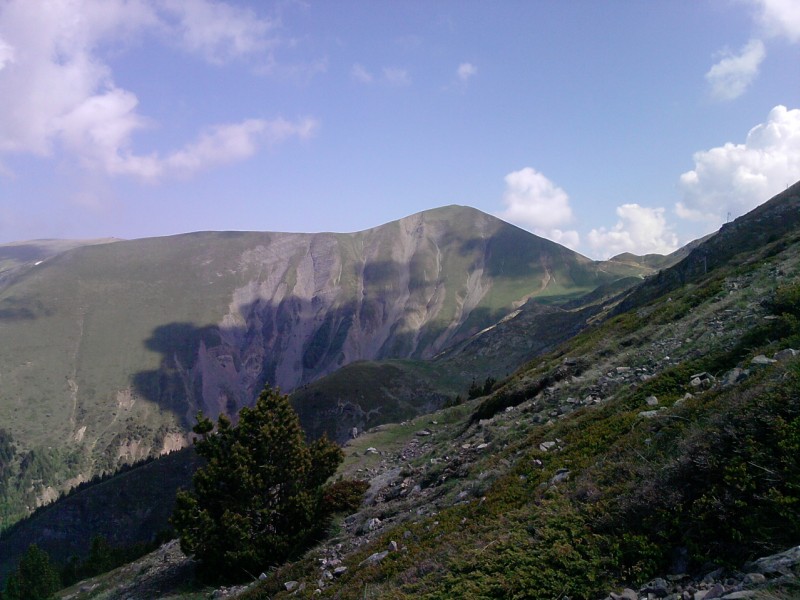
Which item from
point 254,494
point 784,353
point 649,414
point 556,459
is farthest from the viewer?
point 254,494

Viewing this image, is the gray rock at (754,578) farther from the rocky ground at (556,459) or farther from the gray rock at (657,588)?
the gray rock at (657,588)

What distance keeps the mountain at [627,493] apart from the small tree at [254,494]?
231cm

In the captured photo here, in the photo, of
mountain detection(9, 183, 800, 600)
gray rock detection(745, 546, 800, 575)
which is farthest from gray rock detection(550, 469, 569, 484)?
gray rock detection(745, 546, 800, 575)

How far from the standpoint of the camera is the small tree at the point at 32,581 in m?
58.0

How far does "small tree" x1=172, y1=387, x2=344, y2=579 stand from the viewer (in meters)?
24.7

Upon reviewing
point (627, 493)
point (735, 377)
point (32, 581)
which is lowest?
point (32, 581)

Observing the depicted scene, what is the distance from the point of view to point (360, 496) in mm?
27422

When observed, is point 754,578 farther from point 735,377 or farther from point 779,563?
point 735,377

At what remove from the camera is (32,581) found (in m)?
59.2

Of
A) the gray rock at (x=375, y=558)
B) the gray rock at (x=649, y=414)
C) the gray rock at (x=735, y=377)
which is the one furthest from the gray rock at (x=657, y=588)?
the gray rock at (x=375, y=558)

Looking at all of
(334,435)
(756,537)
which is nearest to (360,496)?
(756,537)

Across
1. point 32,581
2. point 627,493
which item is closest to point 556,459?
point 627,493

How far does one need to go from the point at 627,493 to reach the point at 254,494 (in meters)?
22.0

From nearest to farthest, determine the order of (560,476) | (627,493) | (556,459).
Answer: (627,493)
(560,476)
(556,459)
